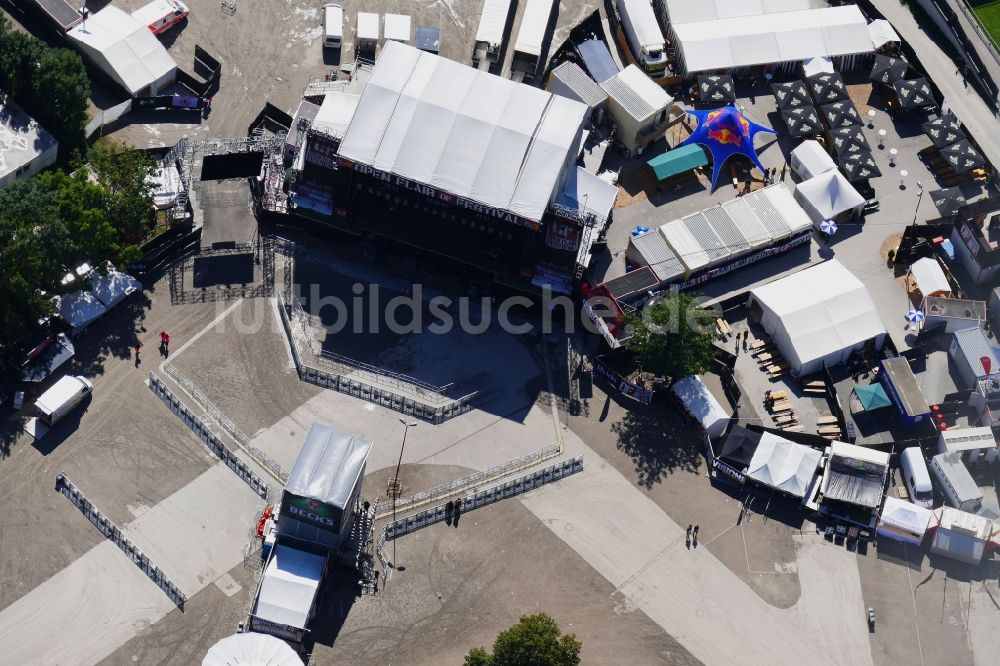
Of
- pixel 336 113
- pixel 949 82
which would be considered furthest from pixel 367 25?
pixel 949 82

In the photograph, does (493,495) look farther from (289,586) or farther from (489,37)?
(489,37)

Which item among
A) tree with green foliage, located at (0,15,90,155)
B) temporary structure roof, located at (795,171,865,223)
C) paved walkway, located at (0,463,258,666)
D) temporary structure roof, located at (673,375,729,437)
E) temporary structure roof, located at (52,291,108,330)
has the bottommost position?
paved walkway, located at (0,463,258,666)

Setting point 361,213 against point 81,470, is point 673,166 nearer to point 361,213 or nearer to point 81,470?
point 361,213

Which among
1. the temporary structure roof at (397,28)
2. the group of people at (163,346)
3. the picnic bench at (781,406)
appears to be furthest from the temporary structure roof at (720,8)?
the group of people at (163,346)

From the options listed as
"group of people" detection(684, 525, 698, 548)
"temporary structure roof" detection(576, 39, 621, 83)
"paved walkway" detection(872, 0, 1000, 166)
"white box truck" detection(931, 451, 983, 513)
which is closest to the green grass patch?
"paved walkway" detection(872, 0, 1000, 166)

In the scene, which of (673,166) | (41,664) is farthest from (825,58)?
(41,664)

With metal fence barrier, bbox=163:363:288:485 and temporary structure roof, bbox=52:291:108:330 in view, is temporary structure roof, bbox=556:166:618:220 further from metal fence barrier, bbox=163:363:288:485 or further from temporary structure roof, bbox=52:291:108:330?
temporary structure roof, bbox=52:291:108:330
